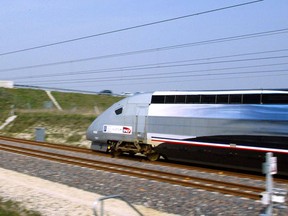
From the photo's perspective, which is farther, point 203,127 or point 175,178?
point 203,127

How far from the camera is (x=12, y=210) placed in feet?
35.0

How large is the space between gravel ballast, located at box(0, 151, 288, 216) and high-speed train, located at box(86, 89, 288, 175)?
5.74 feet

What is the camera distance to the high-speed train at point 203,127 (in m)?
15.8

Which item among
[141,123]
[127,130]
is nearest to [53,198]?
[141,123]

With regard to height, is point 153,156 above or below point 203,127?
below

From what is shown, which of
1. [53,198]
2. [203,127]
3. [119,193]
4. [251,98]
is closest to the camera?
[53,198]

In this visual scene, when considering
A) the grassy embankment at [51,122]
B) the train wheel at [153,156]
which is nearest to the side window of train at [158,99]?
the train wheel at [153,156]

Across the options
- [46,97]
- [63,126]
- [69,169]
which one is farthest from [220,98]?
[46,97]

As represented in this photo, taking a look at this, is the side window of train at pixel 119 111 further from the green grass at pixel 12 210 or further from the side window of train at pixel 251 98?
the green grass at pixel 12 210

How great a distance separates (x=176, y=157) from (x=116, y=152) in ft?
13.0

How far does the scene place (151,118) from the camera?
19891 mm

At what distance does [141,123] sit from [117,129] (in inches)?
63.9

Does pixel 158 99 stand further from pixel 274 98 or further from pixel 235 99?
pixel 274 98

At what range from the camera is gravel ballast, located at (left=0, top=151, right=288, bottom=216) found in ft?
35.2
